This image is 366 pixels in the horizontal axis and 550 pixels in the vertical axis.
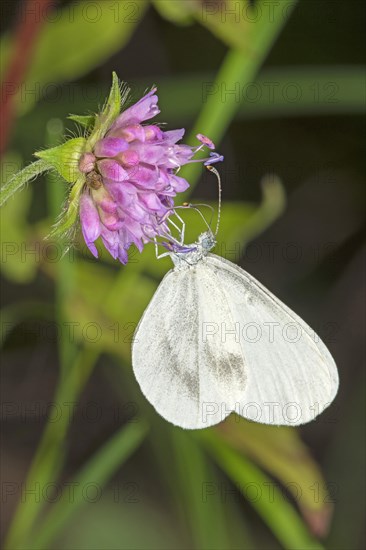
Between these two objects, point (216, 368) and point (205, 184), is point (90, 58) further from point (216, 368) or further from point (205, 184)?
point (216, 368)

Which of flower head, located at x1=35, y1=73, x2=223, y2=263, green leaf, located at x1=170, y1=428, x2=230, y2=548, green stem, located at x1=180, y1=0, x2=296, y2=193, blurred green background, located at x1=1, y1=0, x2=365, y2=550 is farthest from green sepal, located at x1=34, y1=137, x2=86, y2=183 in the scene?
green leaf, located at x1=170, y1=428, x2=230, y2=548

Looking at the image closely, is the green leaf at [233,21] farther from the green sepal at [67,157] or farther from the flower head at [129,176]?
the green sepal at [67,157]

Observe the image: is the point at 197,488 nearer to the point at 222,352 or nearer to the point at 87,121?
the point at 222,352

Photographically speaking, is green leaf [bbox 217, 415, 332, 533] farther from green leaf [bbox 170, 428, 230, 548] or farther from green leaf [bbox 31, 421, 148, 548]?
green leaf [bbox 31, 421, 148, 548]

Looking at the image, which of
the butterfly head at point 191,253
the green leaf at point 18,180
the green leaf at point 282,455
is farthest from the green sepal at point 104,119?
the green leaf at point 282,455

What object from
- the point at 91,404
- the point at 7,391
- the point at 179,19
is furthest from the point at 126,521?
the point at 179,19

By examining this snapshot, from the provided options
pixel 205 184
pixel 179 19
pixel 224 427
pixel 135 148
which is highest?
pixel 179 19
